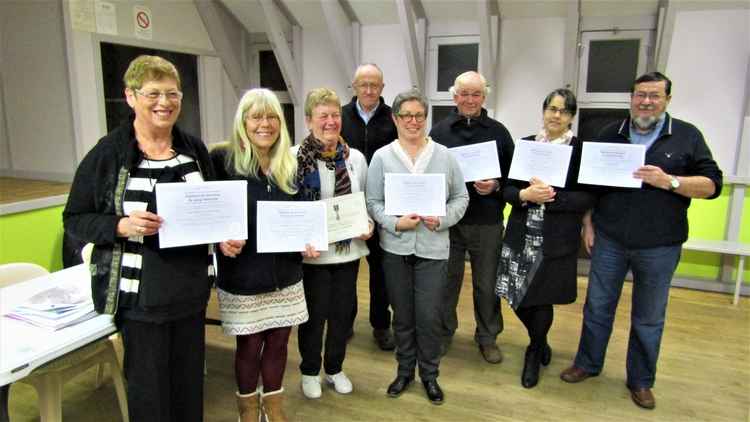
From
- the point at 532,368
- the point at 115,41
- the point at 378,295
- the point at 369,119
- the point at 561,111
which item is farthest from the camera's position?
the point at 115,41

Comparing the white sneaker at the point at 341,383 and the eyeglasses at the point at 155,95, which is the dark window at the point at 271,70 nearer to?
the white sneaker at the point at 341,383

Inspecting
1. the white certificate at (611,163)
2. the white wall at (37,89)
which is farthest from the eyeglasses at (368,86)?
the white wall at (37,89)

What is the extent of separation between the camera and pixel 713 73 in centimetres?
384

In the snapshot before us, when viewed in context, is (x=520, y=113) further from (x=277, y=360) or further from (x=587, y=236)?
(x=277, y=360)

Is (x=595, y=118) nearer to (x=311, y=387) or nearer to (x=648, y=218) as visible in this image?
(x=648, y=218)

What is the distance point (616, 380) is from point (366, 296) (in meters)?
1.88

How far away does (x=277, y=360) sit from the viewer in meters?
2.05

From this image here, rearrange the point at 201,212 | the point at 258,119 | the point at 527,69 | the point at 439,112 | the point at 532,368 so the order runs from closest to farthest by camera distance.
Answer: the point at 201,212
the point at 258,119
the point at 532,368
the point at 527,69
the point at 439,112

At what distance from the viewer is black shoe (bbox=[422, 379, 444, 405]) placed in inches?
93.8

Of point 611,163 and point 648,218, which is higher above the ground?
point 611,163

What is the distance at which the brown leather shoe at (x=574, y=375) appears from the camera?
8.54ft

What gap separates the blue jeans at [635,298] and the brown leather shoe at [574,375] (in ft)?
0.36

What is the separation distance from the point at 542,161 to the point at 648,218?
52cm

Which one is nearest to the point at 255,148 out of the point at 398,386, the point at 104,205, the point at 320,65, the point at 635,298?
the point at 104,205
